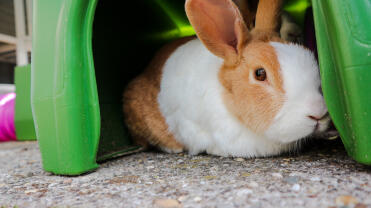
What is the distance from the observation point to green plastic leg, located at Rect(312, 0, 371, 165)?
45.4 inches

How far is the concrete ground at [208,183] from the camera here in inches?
42.3

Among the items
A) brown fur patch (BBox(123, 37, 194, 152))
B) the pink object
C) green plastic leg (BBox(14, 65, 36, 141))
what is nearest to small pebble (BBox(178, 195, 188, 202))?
brown fur patch (BBox(123, 37, 194, 152))

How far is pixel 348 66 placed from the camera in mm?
1178

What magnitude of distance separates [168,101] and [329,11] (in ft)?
3.74

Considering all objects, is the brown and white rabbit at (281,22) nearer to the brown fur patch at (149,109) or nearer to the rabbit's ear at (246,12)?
the rabbit's ear at (246,12)

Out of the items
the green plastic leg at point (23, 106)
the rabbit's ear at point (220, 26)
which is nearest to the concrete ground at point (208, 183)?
the rabbit's ear at point (220, 26)

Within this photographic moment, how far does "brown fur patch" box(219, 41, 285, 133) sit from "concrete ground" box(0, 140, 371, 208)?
0.83 feet

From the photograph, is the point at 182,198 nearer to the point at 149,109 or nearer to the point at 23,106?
the point at 149,109

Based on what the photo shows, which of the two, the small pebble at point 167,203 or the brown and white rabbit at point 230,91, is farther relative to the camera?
the brown and white rabbit at point 230,91

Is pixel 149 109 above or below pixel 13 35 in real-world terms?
below

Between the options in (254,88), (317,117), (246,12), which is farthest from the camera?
(246,12)

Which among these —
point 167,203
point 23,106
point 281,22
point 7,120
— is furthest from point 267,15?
point 7,120

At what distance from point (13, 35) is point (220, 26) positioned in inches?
203

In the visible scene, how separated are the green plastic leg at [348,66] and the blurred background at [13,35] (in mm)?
5358
